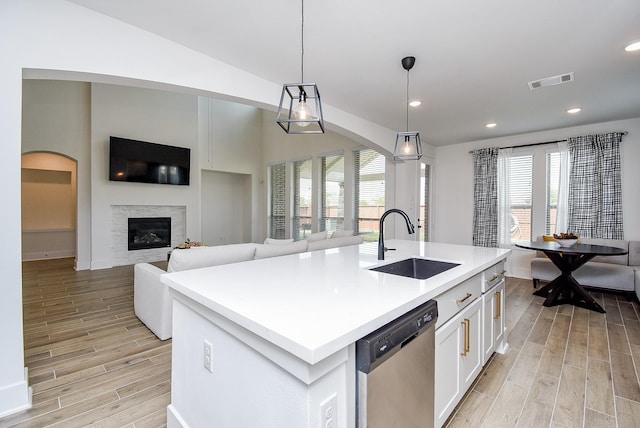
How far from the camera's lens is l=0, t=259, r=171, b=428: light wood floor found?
5.67 ft

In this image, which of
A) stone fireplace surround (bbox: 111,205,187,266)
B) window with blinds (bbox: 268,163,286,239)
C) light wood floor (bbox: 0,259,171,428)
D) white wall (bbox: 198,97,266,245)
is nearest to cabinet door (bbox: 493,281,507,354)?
light wood floor (bbox: 0,259,171,428)

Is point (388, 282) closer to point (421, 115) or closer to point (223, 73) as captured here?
point (223, 73)

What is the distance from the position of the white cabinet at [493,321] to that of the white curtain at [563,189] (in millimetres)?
3208

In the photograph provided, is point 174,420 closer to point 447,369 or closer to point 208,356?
point 208,356

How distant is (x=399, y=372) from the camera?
42.5 inches

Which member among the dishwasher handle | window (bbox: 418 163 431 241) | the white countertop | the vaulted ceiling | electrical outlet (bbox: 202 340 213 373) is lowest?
electrical outlet (bbox: 202 340 213 373)

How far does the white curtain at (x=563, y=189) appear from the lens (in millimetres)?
4571

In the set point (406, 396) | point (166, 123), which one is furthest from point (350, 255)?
point (166, 123)

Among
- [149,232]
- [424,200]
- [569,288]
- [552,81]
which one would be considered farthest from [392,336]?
[149,232]

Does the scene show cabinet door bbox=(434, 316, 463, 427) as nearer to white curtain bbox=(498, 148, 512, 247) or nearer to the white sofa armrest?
the white sofa armrest

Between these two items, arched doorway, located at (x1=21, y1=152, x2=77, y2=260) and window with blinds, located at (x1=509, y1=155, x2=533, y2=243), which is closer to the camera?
window with blinds, located at (x1=509, y1=155, x2=533, y2=243)

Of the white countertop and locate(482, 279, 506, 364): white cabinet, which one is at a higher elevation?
the white countertop

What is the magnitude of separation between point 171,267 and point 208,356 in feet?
4.70

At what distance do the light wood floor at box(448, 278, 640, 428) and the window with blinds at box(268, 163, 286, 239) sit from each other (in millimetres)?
5648
